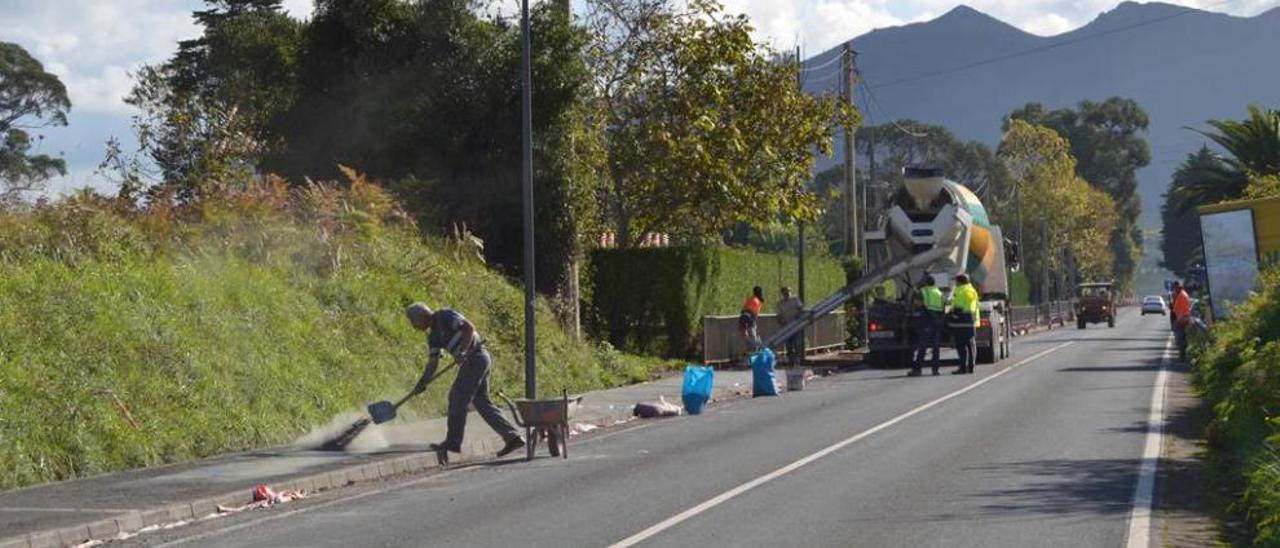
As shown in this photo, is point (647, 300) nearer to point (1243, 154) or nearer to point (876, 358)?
point (876, 358)

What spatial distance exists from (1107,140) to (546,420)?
396 feet

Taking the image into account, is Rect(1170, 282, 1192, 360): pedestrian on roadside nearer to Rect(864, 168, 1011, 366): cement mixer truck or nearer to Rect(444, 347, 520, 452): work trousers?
Rect(864, 168, 1011, 366): cement mixer truck

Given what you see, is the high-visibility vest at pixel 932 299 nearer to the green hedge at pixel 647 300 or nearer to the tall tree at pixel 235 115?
the green hedge at pixel 647 300

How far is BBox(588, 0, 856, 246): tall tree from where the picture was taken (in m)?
39.0

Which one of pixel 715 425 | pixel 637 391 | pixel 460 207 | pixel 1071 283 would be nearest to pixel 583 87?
pixel 460 207

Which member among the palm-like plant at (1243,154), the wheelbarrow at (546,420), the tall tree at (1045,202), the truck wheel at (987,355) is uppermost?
the tall tree at (1045,202)

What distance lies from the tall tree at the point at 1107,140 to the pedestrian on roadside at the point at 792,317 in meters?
95.5

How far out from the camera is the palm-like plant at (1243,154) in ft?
146

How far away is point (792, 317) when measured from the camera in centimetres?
3700

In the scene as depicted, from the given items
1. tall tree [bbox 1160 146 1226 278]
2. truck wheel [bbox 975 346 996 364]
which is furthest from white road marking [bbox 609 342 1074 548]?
tall tree [bbox 1160 146 1226 278]

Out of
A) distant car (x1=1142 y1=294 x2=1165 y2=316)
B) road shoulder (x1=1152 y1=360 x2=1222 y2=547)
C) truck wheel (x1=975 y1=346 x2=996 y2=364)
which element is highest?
distant car (x1=1142 y1=294 x2=1165 y2=316)

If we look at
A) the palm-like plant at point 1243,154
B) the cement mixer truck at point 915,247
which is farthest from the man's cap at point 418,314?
the palm-like plant at point 1243,154

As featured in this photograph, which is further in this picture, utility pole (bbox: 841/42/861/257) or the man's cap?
utility pole (bbox: 841/42/861/257)

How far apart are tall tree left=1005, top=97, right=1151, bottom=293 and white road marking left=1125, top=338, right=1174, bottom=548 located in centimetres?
10880
